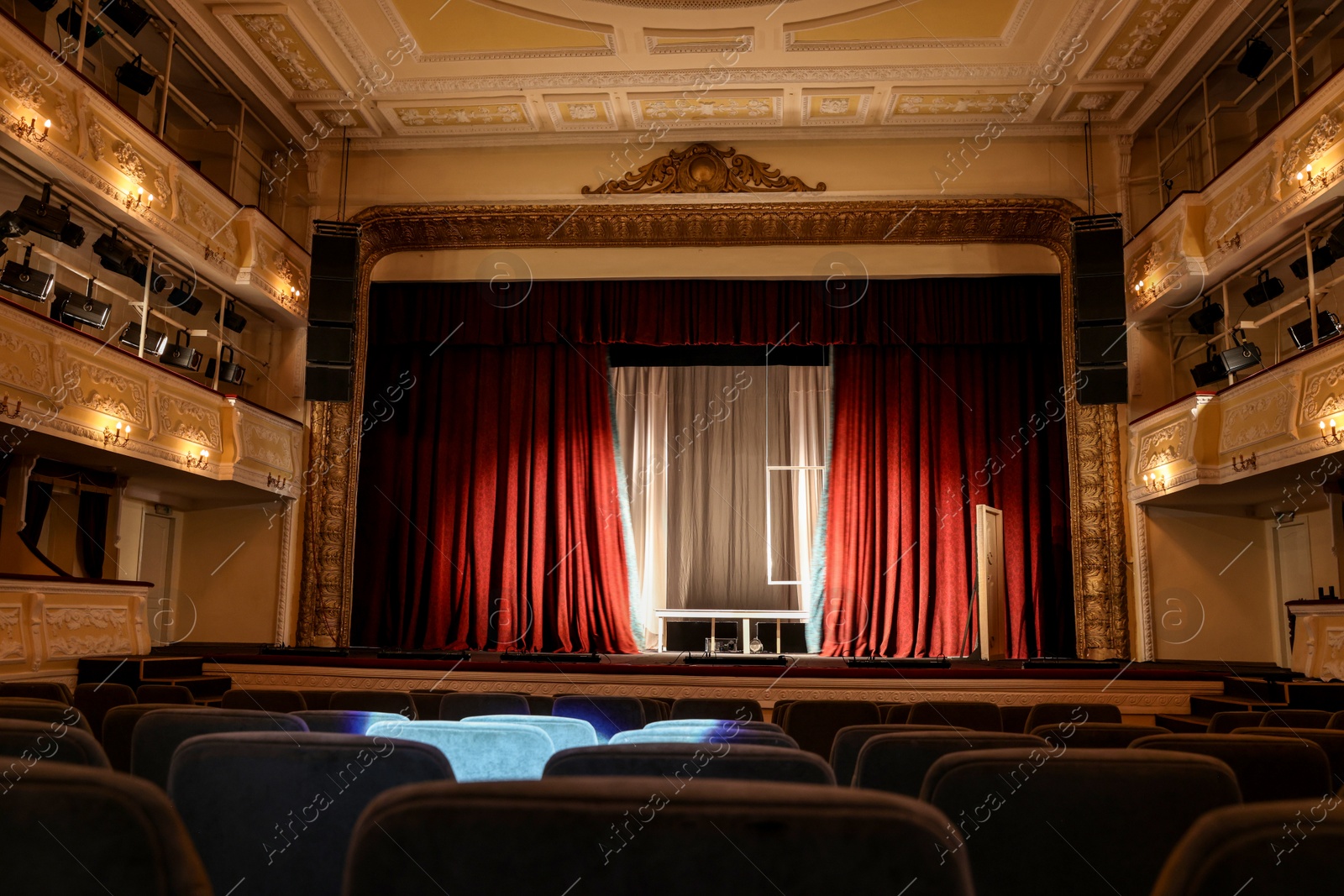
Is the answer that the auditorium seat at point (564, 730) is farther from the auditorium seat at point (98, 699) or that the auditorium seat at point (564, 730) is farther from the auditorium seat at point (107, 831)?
the auditorium seat at point (98, 699)

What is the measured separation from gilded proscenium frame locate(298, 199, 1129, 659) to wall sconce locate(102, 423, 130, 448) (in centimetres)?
303

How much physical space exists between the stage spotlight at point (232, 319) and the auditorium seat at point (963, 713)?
9.29m

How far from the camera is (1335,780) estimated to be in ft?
8.20

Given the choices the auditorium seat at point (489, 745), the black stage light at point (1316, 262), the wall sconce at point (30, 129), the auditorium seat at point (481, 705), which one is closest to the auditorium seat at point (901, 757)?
the auditorium seat at point (489, 745)

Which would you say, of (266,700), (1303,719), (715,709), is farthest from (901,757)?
(1303,719)

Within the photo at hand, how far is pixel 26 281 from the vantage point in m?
7.84

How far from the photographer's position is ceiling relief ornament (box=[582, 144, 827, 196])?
11578mm

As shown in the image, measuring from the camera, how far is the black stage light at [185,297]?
Answer: 33.7 feet

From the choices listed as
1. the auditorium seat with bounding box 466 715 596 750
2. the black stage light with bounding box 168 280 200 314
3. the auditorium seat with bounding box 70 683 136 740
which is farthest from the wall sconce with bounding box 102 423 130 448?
the auditorium seat with bounding box 466 715 596 750

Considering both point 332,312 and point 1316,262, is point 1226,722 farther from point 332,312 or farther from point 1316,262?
point 332,312

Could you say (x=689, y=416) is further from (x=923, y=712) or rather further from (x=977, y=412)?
(x=923, y=712)

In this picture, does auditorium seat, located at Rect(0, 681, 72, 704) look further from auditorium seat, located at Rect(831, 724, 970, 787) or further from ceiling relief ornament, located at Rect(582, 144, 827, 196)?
ceiling relief ornament, located at Rect(582, 144, 827, 196)

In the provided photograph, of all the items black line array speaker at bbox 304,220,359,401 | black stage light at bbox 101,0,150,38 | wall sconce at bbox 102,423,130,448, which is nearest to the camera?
wall sconce at bbox 102,423,130,448

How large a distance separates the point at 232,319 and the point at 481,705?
8465mm
